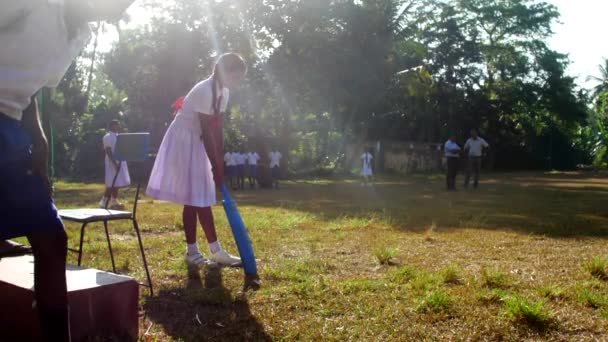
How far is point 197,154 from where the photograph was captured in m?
5.75

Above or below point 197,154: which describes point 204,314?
below

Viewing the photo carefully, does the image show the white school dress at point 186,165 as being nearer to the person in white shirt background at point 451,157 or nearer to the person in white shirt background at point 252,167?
the person in white shirt background at point 451,157

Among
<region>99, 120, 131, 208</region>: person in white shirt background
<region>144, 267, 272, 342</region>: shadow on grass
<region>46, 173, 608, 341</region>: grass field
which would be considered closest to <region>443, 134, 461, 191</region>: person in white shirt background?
<region>46, 173, 608, 341</region>: grass field

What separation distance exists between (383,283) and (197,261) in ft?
5.63

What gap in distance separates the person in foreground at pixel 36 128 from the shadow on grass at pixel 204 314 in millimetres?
1309

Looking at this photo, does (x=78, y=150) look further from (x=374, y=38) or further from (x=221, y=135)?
(x=221, y=135)

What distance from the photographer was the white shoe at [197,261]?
5715mm

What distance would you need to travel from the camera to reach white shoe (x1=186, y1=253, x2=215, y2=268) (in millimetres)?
5715

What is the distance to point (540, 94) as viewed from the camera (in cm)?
4978

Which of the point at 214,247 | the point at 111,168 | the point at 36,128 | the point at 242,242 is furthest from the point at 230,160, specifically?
the point at 36,128

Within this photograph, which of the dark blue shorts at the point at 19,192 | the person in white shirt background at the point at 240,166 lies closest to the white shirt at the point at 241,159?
the person in white shirt background at the point at 240,166

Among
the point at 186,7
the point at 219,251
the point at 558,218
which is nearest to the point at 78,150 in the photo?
the point at 186,7

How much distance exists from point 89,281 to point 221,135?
A: 2.41m

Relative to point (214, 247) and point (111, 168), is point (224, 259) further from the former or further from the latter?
point (111, 168)
